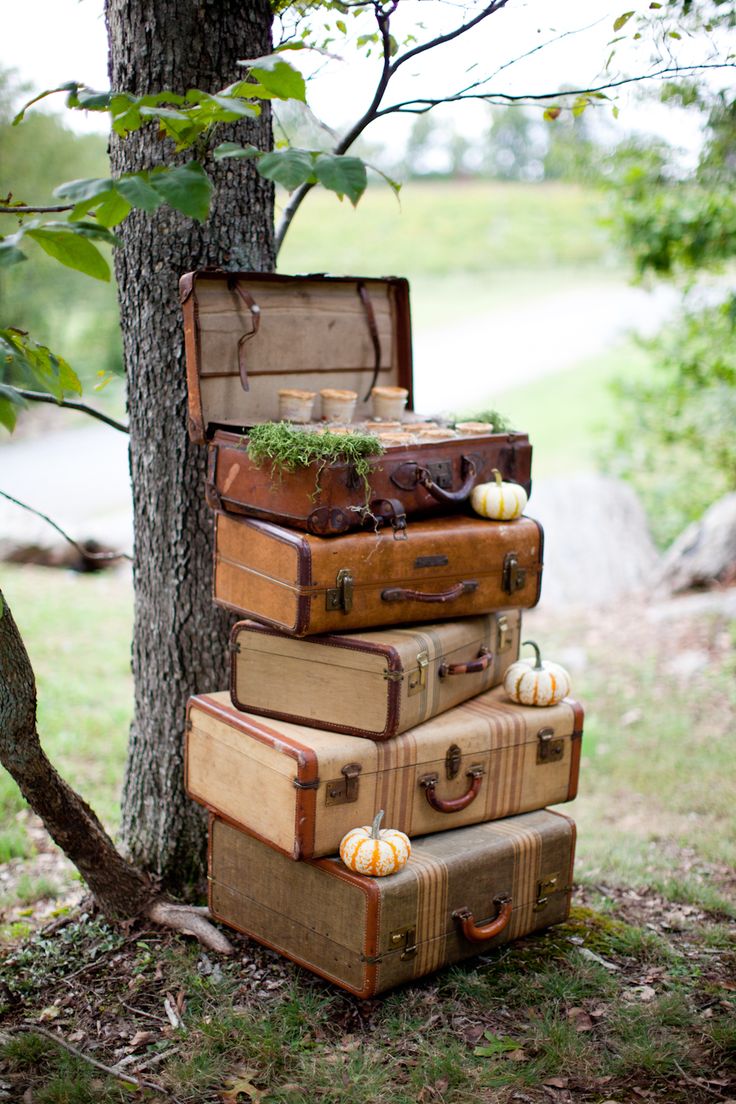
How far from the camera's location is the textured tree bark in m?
2.89

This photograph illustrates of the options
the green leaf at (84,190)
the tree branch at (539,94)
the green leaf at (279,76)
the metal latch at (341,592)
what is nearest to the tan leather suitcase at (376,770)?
the metal latch at (341,592)

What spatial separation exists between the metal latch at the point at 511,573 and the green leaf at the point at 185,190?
1.47 meters

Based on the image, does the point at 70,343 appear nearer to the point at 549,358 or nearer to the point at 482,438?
the point at 549,358

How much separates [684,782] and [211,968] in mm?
2560

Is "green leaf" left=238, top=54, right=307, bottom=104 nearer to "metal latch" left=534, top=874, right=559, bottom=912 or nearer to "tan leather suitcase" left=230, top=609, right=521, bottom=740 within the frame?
"tan leather suitcase" left=230, top=609, right=521, bottom=740

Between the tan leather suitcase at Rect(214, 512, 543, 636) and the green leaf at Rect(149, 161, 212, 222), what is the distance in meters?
0.95

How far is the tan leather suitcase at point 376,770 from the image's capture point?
2672 mm

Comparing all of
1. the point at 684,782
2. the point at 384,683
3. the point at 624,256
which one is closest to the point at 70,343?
the point at 624,256

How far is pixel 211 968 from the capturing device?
9.44ft

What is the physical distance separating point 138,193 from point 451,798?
6.12 feet

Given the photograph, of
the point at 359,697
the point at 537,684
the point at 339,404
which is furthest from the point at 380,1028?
the point at 339,404

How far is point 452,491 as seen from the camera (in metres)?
3.00

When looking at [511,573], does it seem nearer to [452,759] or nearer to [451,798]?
[452,759]

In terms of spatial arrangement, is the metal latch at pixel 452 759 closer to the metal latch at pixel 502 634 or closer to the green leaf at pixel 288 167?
the metal latch at pixel 502 634
